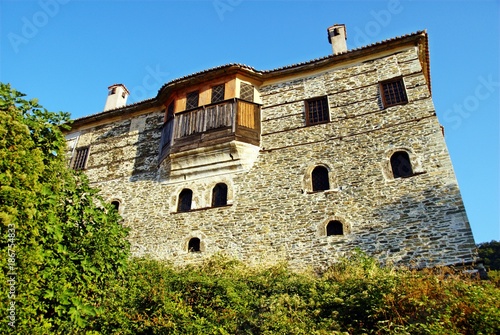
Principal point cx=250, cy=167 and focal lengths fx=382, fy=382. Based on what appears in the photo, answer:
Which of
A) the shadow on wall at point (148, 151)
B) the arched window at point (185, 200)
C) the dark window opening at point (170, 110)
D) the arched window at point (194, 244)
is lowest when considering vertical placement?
the arched window at point (194, 244)

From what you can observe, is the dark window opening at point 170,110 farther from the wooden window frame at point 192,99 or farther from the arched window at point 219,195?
the arched window at point 219,195

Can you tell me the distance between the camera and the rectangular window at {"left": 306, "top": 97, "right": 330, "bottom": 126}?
13782 mm

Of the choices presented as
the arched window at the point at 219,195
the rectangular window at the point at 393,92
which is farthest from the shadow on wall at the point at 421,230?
the arched window at the point at 219,195

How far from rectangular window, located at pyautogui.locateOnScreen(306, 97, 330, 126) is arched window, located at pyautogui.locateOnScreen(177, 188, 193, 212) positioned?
501 centimetres

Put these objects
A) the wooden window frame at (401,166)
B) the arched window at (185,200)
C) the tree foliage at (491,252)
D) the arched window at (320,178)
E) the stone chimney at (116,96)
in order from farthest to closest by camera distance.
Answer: the tree foliage at (491,252) → the stone chimney at (116,96) → the arched window at (185,200) → the arched window at (320,178) → the wooden window frame at (401,166)

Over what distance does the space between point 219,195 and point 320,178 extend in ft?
11.8

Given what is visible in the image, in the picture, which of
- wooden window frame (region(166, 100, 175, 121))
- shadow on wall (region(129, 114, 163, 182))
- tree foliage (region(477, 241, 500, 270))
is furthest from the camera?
tree foliage (region(477, 241, 500, 270))

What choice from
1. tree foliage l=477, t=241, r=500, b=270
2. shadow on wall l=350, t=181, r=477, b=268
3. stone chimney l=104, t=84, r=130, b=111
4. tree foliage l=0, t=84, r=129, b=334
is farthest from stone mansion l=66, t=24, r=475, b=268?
tree foliage l=477, t=241, r=500, b=270

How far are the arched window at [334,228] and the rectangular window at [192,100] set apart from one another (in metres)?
6.90

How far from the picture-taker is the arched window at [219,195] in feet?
43.8

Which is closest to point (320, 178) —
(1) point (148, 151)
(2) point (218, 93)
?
(2) point (218, 93)

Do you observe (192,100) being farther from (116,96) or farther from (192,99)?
(116,96)

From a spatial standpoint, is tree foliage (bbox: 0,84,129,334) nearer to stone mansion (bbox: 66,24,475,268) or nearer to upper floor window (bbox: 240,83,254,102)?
stone mansion (bbox: 66,24,475,268)

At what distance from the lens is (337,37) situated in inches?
634
